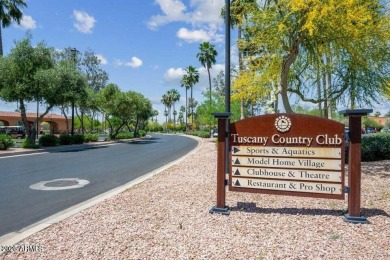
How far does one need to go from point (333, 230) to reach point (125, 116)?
3762cm

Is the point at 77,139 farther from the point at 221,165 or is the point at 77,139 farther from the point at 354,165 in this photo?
the point at 354,165

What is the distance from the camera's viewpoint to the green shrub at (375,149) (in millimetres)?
12266

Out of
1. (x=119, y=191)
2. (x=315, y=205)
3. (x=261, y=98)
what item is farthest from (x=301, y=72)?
(x=119, y=191)

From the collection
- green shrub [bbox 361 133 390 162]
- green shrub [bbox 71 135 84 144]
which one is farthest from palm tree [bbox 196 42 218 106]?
green shrub [bbox 361 133 390 162]

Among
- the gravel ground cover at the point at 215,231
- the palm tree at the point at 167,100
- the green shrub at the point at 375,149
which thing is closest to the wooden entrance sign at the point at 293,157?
the gravel ground cover at the point at 215,231

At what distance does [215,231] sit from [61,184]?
627 cm

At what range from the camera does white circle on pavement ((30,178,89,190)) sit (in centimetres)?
898

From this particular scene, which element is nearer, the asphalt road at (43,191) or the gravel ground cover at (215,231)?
the gravel ground cover at (215,231)

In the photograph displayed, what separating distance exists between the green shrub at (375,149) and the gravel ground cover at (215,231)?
5.60 metres

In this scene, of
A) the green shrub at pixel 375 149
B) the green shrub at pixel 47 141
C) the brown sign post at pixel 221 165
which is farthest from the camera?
the green shrub at pixel 47 141

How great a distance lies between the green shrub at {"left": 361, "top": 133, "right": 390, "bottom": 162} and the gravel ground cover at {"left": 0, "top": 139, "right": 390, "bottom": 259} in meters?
5.60

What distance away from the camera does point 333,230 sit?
4832 mm

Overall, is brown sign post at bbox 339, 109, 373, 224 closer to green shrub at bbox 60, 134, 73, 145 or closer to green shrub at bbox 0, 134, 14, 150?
green shrub at bbox 0, 134, 14, 150

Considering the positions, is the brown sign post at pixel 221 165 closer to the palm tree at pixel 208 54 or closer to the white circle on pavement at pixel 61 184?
the white circle on pavement at pixel 61 184
